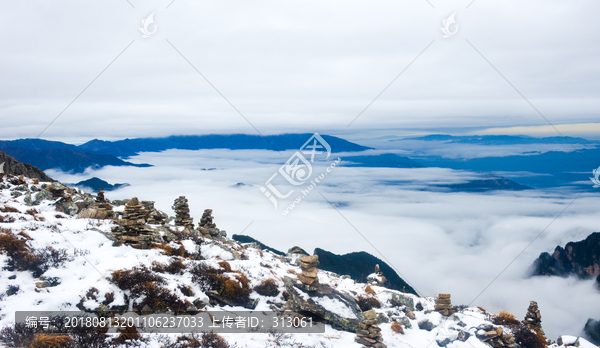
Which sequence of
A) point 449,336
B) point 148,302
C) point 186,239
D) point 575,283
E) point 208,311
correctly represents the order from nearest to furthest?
point 148,302 < point 208,311 < point 449,336 < point 186,239 < point 575,283

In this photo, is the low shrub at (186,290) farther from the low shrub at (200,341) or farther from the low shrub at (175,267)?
the low shrub at (200,341)

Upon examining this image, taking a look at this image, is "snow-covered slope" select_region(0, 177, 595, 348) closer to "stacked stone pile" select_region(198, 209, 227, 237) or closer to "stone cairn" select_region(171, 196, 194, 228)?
"stone cairn" select_region(171, 196, 194, 228)

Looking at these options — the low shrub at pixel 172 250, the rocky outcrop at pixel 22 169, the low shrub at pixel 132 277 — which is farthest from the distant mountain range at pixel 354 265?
the low shrub at pixel 132 277

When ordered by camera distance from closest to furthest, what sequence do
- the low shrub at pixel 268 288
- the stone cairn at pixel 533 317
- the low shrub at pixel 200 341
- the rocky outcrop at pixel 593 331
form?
the low shrub at pixel 200 341, the low shrub at pixel 268 288, the stone cairn at pixel 533 317, the rocky outcrop at pixel 593 331

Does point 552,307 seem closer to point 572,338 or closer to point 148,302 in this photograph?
point 572,338

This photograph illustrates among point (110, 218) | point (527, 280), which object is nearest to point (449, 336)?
point (110, 218)

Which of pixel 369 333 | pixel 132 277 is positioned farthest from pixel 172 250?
pixel 369 333

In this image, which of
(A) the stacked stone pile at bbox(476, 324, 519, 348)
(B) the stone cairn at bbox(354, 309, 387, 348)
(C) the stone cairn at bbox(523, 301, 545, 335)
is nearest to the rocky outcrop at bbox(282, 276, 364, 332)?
(B) the stone cairn at bbox(354, 309, 387, 348)
